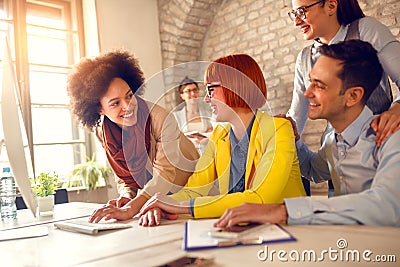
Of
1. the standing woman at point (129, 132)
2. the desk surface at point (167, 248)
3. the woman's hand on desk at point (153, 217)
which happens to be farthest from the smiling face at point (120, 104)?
the desk surface at point (167, 248)

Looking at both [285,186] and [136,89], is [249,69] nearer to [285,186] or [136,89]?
[285,186]

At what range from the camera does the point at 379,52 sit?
160cm

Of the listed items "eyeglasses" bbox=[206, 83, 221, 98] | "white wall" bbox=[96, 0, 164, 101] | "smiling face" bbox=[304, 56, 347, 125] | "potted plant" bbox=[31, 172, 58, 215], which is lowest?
Answer: "potted plant" bbox=[31, 172, 58, 215]

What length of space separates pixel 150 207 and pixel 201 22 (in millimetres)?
4320

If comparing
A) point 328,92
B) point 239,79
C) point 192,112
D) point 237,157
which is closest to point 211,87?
point 239,79

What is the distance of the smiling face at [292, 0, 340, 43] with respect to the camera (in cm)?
162

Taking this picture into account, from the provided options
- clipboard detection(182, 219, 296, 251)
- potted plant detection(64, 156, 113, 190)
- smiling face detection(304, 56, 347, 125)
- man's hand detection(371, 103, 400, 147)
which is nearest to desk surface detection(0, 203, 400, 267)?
clipboard detection(182, 219, 296, 251)

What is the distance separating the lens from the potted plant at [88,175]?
4379mm

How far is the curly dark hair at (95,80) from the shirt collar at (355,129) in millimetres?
1001

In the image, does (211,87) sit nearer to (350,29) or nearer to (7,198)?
(350,29)

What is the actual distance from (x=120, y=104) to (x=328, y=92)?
864 millimetres

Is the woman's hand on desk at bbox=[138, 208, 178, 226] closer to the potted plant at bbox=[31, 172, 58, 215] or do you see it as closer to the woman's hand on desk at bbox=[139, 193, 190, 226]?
the woman's hand on desk at bbox=[139, 193, 190, 226]

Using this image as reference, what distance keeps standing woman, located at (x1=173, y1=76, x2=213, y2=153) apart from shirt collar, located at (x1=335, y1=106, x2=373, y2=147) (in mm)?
2916

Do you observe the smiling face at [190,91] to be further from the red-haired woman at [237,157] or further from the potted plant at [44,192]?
the red-haired woman at [237,157]
